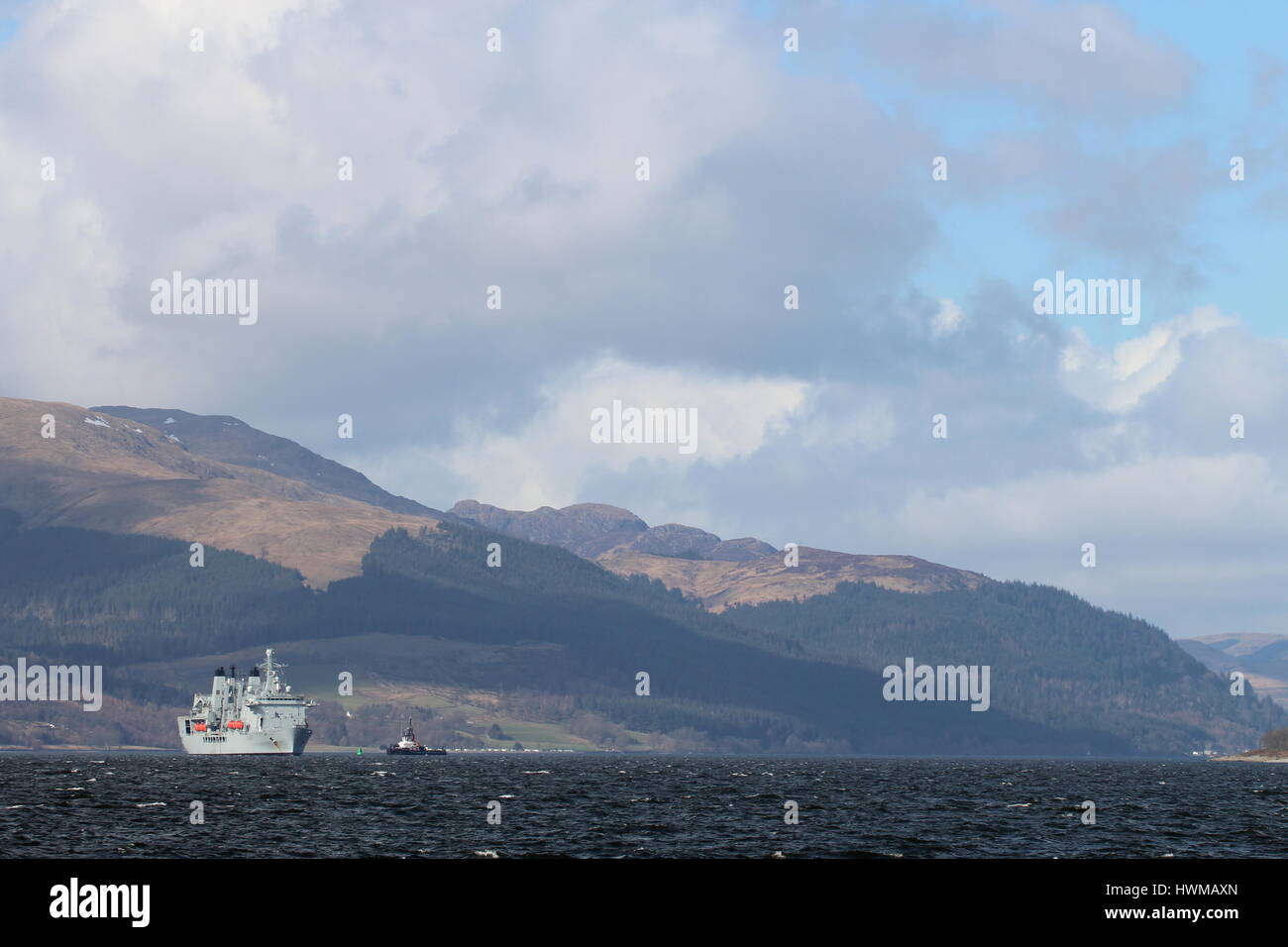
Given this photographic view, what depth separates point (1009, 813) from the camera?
136875mm

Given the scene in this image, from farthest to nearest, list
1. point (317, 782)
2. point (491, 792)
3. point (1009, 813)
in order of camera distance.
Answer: point (317, 782), point (491, 792), point (1009, 813)
